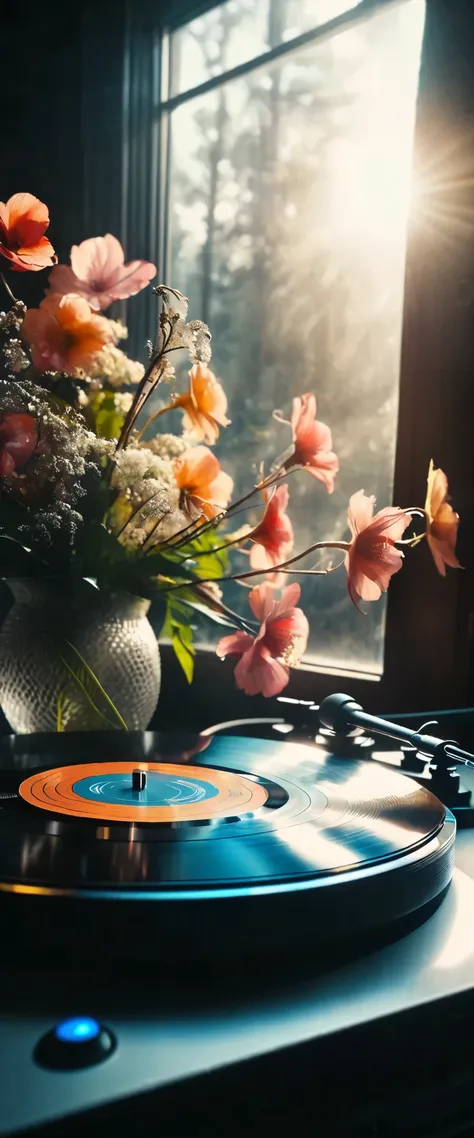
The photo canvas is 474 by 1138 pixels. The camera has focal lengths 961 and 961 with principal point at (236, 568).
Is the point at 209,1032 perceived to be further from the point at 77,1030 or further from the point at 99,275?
the point at 99,275

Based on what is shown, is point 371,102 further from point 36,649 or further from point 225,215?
point 36,649

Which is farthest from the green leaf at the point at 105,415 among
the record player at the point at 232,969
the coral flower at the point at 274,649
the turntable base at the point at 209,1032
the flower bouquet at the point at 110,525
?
Result: the turntable base at the point at 209,1032

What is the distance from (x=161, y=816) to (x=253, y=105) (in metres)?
1.33

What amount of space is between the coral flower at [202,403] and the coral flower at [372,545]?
7.6 inches

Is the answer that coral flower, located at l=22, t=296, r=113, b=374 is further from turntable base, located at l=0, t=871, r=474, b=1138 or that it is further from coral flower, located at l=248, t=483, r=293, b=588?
turntable base, located at l=0, t=871, r=474, b=1138

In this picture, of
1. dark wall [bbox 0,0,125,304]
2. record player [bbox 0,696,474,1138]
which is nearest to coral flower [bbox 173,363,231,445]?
record player [bbox 0,696,474,1138]

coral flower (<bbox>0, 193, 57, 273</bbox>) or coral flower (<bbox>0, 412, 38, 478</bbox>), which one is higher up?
coral flower (<bbox>0, 193, 57, 273</bbox>)

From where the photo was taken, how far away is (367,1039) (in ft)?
1.29

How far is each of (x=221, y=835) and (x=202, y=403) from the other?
0.51m

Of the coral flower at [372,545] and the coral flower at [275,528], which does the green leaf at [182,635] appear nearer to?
the coral flower at [275,528]

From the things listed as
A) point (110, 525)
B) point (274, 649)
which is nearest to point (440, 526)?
point (274, 649)

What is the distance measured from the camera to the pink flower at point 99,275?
0.95 metres

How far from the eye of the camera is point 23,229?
822 mm

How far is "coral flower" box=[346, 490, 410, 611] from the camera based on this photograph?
82cm
